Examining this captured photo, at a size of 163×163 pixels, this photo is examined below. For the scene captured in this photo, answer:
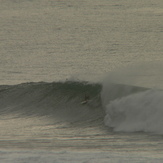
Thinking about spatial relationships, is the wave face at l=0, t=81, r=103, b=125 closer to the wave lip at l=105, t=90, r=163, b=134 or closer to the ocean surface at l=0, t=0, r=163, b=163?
the ocean surface at l=0, t=0, r=163, b=163

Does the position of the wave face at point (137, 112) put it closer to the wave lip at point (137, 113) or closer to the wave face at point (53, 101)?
the wave lip at point (137, 113)

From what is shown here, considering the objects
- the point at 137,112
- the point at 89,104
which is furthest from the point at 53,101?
the point at 137,112

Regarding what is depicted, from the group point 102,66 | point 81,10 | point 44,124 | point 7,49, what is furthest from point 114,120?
point 81,10

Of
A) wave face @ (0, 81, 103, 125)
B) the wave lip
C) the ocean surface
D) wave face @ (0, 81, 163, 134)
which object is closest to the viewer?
the ocean surface

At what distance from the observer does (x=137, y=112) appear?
50.3ft

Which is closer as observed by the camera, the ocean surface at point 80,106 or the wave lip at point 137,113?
the ocean surface at point 80,106

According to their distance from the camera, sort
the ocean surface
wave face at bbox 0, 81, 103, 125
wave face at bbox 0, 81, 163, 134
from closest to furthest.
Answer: the ocean surface
wave face at bbox 0, 81, 163, 134
wave face at bbox 0, 81, 103, 125

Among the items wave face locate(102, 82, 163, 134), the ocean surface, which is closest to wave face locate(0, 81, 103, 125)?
the ocean surface

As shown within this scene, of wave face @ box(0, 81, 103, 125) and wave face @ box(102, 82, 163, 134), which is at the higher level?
wave face @ box(0, 81, 103, 125)

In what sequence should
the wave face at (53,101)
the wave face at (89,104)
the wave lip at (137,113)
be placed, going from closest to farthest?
the wave lip at (137,113)
the wave face at (89,104)
the wave face at (53,101)

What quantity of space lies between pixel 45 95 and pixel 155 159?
10.7m

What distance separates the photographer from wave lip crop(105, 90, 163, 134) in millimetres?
14383

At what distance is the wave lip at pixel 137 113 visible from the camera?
14383 mm

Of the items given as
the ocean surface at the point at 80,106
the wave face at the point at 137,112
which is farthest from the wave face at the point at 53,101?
the wave face at the point at 137,112
